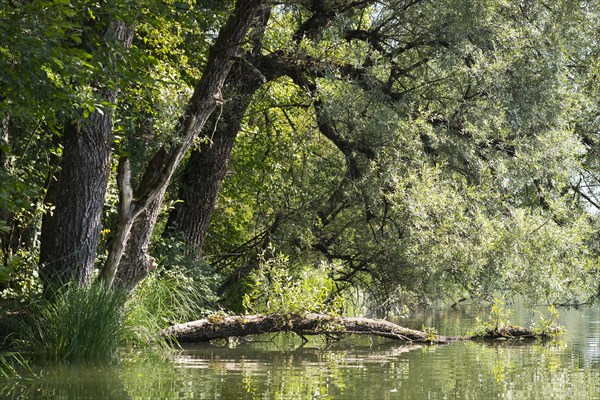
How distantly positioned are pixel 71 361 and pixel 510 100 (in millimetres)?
7976

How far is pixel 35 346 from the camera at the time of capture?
9.29 meters

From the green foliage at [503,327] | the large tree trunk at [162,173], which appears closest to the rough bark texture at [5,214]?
the large tree trunk at [162,173]

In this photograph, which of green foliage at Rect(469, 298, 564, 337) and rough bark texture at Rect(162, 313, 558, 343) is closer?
rough bark texture at Rect(162, 313, 558, 343)

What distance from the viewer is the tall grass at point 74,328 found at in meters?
9.23

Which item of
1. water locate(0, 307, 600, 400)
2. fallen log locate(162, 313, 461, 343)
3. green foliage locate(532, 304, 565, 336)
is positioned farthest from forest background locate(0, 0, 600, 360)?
water locate(0, 307, 600, 400)

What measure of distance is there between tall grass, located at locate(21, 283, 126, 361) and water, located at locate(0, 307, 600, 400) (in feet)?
1.48

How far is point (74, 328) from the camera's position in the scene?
9.29 m

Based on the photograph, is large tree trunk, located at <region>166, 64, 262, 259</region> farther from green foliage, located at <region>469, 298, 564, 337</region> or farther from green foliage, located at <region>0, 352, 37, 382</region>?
green foliage, located at <region>0, 352, 37, 382</region>

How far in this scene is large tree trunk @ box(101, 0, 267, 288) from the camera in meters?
11.1

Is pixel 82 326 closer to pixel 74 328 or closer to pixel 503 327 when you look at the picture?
pixel 74 328

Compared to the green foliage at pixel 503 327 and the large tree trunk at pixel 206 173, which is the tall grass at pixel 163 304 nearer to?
the large tree trunk at pixel 206 173

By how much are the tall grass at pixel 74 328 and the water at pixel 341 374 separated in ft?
1.48

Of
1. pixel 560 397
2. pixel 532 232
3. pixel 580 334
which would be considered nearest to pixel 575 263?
pixel 532 232

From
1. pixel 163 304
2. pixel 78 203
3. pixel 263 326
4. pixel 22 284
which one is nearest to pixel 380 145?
pixel 263 326
